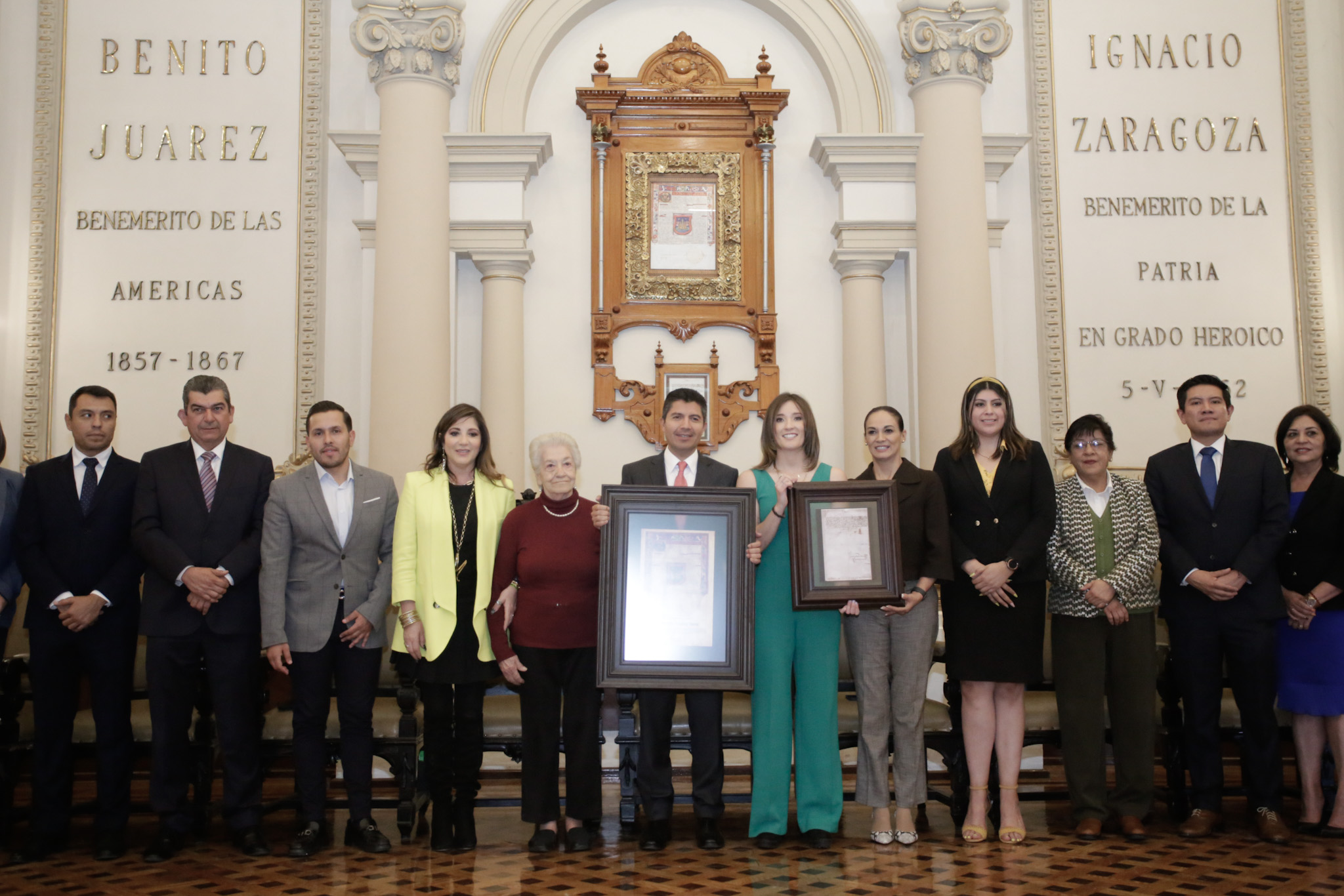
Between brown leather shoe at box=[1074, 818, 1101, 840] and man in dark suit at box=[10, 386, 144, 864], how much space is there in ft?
11.4

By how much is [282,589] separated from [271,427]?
332 centimetres

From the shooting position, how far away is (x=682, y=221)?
7387mm

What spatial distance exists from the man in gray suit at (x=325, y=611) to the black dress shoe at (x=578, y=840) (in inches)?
25.3

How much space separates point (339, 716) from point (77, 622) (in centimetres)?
98

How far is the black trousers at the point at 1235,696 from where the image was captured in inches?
167

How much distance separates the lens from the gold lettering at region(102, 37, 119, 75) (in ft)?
23.7

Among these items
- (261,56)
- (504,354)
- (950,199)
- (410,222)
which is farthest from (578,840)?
(261,56)

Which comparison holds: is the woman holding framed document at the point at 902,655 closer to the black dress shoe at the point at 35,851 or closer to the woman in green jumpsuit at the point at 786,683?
the woman in green jumpsuit at the point at 786,683

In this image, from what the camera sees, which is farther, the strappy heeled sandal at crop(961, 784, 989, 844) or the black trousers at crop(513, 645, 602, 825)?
the strappy heeled sandal at crop(961, 784, 989, 844)

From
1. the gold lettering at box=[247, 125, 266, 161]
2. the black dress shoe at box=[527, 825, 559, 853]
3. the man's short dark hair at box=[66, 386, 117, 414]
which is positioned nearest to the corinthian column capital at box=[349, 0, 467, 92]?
the gold lettering at box=[247, 125, 266, 161]

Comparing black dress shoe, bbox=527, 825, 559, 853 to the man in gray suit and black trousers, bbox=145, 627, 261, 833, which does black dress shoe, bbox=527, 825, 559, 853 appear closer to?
the man in gray suit

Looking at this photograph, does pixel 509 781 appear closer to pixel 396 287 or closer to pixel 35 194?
pixel 396 287

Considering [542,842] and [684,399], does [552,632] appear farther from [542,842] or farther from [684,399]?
[684,399]

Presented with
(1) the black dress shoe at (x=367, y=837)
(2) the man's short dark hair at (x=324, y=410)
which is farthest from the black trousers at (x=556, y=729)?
(2) the man's short dark hair at (x=324, y=410)
